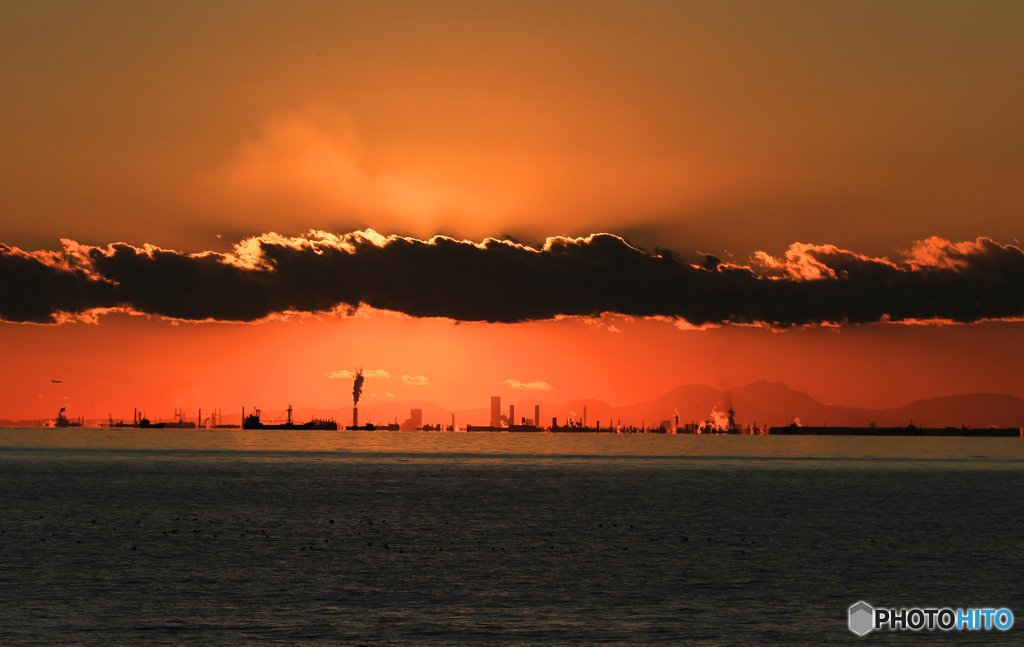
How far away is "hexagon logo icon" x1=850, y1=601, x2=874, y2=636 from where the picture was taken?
33.3 meters

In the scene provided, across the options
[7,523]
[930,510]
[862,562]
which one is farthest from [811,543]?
[7,523]

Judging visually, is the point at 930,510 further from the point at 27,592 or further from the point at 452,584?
the point at 27,592

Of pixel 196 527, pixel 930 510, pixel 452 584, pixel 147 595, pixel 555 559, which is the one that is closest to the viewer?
pixel 147 595

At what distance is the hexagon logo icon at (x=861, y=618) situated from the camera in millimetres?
33344

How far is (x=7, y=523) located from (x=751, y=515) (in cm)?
6293

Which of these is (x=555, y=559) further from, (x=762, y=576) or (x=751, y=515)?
(x=751, y=515)

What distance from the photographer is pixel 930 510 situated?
8875cm

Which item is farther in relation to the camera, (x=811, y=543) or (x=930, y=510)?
(x=930, y=510)

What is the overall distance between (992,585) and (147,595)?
4056cm

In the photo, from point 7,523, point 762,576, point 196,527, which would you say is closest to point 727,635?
point 762,576

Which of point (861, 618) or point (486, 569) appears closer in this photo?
point (861, 618)

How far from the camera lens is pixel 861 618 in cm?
3547

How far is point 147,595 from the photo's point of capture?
38906mm

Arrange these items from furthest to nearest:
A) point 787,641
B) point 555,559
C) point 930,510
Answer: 1. point 930,510
2. point 555,559
3. point 787,641
